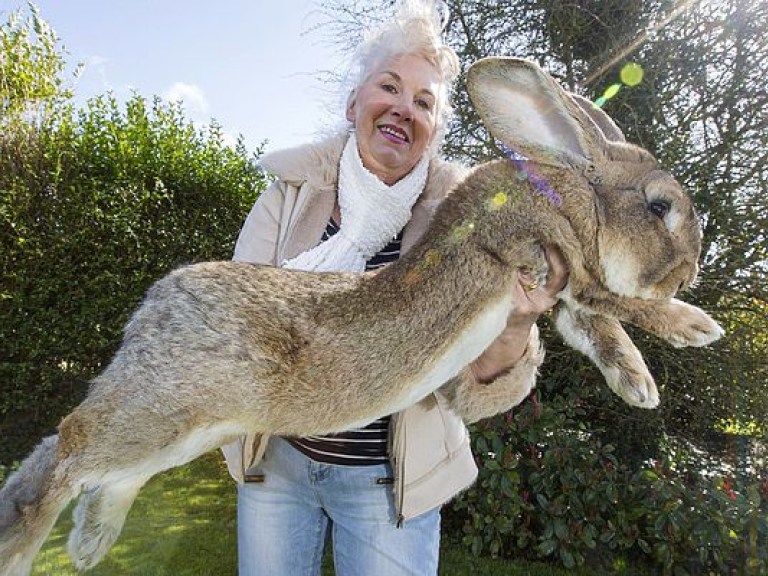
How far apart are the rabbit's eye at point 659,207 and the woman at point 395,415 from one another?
37 cm

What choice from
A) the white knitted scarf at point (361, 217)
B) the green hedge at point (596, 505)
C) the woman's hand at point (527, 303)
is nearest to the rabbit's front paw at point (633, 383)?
the woman's hand at point (527, 303)

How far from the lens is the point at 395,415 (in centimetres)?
232

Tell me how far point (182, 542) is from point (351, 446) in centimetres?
418

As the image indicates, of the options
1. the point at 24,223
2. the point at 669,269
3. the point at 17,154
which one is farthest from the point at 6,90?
the point at 669,269

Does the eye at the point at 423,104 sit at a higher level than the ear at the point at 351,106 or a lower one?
lower

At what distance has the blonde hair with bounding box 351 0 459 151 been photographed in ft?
8.94

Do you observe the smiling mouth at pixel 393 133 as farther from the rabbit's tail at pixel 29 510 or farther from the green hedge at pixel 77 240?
the green hedge at pixel 77 240

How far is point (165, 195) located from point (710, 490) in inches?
231

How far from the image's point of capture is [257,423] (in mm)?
1849

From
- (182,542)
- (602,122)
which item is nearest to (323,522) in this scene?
(602,122)

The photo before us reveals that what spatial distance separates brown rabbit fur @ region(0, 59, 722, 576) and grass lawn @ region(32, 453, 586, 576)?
312 cm

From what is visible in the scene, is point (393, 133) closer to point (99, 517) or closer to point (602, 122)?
point (602, 122)

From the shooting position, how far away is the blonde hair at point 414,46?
2.72m

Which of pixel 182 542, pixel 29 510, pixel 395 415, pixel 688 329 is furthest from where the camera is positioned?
pixel 182 542
